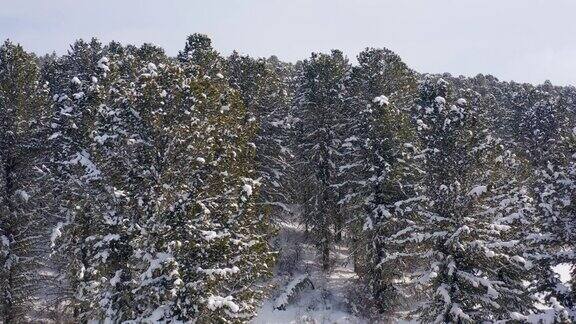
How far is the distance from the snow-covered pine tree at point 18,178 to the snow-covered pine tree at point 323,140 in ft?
52.4

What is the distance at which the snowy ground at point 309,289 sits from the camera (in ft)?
90.3

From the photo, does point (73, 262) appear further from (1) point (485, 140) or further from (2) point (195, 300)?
(1) point (485, 140)

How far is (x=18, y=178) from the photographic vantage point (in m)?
25.3

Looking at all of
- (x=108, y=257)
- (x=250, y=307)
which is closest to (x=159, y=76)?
(x=108, y=257)

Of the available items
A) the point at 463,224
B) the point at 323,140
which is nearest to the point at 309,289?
the point at 323,140

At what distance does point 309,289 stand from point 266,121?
10.9 meters

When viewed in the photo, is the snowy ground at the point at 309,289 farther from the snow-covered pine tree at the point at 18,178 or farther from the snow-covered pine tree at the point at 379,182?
the snow-covered pine tree at the point at 18,178

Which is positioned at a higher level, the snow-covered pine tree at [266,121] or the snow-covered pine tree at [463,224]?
the snow-covered pine tree at [266,121]

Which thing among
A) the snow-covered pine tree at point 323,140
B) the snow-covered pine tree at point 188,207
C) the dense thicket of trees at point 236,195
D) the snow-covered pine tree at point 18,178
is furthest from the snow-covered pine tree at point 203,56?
the snow-covered pine tree at point 188,207

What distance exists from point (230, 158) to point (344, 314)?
15.6m

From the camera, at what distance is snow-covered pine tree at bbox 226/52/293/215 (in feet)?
102

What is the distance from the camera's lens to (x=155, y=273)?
47.5 feet

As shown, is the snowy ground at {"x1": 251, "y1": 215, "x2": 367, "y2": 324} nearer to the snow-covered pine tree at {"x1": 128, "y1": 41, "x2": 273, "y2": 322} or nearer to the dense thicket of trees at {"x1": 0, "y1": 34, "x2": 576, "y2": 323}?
the dense thicket of trees at {"x1": 0, "y1": 34, "x2": 576, "y2": 323}

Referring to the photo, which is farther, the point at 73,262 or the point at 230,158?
the point at 73,262
